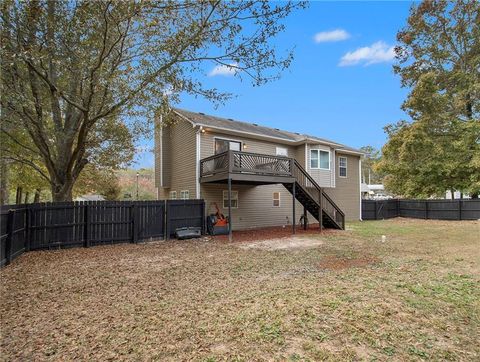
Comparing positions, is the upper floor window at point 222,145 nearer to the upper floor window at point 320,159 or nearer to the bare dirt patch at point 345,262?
the upper floor window at point 320,159

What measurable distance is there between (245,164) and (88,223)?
6318mm

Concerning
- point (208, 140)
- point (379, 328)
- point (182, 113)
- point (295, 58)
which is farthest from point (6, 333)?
point (182, 113)

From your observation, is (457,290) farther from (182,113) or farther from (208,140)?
(182,113)

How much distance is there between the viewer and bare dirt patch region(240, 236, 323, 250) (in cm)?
951

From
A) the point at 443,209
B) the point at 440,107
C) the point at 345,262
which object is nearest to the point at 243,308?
the point at 345,262

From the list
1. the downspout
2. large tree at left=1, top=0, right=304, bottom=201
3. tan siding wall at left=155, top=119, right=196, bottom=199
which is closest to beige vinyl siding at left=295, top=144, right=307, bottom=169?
the downspout

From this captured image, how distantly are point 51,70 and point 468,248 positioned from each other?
14.5 metres

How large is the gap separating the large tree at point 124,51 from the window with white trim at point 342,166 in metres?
12.4

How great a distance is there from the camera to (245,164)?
12.0 meters

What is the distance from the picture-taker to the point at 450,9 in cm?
2112

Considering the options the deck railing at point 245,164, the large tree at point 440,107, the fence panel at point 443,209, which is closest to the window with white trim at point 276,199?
the deck railing at point 245,164

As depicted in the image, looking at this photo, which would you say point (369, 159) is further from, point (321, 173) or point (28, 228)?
point (28, 228)

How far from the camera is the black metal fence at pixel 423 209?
18375 millimetres

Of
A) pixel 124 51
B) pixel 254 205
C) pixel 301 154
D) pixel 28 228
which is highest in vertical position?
pixel 124 51
